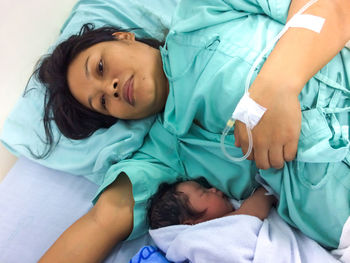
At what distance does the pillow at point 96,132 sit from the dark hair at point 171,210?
247 mm

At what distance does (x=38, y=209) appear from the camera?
47.4 inches

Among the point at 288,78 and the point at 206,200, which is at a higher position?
the point at 288,78

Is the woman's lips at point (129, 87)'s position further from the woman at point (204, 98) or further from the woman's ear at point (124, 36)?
the woman's ear at point (124, 36)

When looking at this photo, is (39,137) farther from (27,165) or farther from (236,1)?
(236,1)

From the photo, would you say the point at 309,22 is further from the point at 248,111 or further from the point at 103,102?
the point at 103,102

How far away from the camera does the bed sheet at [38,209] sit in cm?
113

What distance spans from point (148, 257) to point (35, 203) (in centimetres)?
52

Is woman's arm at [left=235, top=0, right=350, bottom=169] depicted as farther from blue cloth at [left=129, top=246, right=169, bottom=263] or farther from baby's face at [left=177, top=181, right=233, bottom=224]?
blue cloth at [left=129, top=246, right=169, bottom=263]

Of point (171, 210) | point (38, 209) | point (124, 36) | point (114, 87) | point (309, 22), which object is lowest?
point (38, 209)

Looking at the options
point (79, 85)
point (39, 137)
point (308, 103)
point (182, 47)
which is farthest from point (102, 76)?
point (308, 103)

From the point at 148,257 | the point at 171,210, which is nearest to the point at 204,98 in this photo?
the point at 171,210

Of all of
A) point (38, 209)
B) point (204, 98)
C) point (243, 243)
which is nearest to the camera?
point (243, 243)

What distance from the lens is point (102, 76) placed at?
1.09m

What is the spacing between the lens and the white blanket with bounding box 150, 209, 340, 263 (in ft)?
2.77
